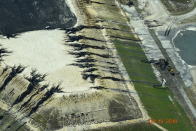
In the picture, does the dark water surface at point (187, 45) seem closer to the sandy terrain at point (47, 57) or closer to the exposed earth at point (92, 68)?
the exposed earth at point (92, 68)

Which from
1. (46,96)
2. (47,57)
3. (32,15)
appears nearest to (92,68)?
(47,57)

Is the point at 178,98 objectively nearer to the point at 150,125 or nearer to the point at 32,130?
the point at 150,125

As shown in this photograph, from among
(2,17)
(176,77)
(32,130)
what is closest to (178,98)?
(176,77)

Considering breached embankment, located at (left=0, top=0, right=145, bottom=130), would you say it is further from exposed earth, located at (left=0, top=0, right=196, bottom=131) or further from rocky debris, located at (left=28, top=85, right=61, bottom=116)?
exposed earth, located at (left=0, top=0, right=196, bottom=131)

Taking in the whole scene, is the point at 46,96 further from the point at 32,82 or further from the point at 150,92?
the point at 150,92

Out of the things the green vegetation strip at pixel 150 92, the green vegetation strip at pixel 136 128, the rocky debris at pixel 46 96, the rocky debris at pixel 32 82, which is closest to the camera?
the green vegetation strip at pixel 136 128

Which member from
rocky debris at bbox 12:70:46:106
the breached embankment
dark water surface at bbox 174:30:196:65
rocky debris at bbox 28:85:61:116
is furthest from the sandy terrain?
dark water surface at bbox 174:30:196:65

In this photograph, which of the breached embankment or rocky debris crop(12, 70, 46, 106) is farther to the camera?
rocky debris crop(12, 70, 46, 106)

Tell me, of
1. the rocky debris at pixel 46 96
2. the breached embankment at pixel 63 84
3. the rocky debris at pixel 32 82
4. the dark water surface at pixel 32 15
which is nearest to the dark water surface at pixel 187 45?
the breached embankment at pixel 63 84
